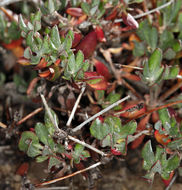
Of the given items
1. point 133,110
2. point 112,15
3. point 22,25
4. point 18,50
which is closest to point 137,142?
point 133,110

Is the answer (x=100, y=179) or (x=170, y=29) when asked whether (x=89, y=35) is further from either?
(x=100, y=179)

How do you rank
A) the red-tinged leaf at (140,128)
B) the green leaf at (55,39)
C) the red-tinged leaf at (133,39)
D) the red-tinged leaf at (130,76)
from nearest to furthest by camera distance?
the green leaf at (55,39) < the red-tinged leaf at (140,128) < the red-tinged leaf at (130,76) < the red-tinged leaf at (133,39)

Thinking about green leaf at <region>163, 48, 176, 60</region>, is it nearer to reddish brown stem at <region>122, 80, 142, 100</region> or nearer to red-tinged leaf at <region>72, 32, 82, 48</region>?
reddish brown stem at <region>122, 80, 142, 100</region>

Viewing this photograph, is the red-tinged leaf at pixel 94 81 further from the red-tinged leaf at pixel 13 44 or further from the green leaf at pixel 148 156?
the red-tinged leaf at pixel 13 44

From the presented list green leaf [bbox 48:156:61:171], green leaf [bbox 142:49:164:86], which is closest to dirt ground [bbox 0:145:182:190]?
green leaf [bbox 48:156:61:171]

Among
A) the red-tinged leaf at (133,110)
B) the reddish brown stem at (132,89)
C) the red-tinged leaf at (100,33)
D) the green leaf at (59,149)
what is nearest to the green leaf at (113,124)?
the red-tinged leaf at (133,110)

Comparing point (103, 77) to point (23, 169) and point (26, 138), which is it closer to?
point (26, 138)
